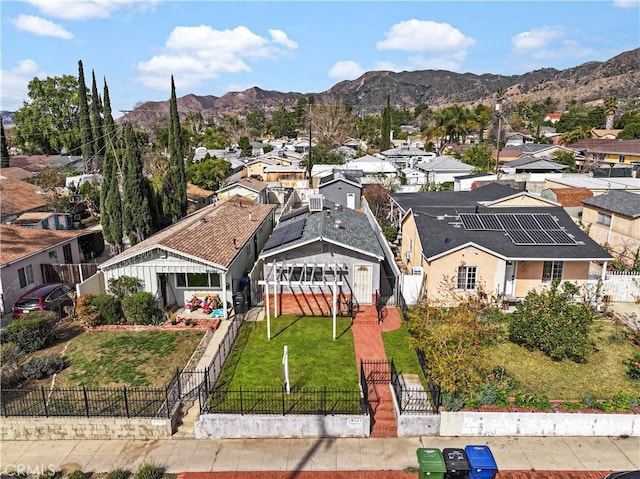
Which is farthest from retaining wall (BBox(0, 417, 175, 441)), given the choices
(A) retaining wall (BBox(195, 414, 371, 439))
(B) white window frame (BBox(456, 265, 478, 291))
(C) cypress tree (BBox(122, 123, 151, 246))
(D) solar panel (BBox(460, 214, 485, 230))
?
(D) solar panel (BBox(460, 214, 485, 230))

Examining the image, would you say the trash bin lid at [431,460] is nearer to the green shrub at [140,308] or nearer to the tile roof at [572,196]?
the green shrub at [140,308]

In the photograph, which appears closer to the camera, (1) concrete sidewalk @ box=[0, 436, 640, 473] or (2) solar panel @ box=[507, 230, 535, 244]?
(1) concrete sidewalk @ box=[0, 436, 640, 473]

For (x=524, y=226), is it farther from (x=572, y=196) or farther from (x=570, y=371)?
(x=572, y=196)

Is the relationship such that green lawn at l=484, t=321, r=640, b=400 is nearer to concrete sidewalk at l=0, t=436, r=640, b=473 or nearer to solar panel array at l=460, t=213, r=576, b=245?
concrete sidewalk at l=0, t=436, r=640, b=473

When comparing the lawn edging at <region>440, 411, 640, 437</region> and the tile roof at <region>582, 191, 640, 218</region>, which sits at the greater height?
the tile roof at <region>582, 191, 640, 218</region>

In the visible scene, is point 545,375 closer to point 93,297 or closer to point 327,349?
point 327,349

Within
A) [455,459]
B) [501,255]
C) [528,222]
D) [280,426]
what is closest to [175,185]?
[501,255]
